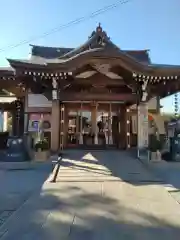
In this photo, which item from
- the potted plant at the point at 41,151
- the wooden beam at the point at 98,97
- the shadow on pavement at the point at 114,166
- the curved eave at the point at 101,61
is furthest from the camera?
the wooden beam at the point at 98,97

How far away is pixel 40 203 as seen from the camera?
6.08 meters

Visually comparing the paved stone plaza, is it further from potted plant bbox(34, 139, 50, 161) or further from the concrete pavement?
potted plant bbox(34, 139, 50, 161)

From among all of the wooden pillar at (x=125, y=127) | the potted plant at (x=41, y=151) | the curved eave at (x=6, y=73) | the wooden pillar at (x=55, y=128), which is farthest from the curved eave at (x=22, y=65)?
the wooden pillar at (x=125, y=127)

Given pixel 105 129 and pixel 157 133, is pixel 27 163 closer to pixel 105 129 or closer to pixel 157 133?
pixel 105 129

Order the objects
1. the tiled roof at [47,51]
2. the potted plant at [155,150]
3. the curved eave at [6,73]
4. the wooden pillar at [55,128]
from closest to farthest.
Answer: the potted plant at [155,150]
the curved eave at [6,73]
the wooden pillar at [55,128]
the tiled roof at [47,51]

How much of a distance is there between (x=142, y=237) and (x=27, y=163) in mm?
8383

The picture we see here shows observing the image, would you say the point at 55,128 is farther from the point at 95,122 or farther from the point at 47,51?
the point at 47,51

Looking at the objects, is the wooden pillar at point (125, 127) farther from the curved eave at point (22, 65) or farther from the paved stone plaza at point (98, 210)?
the paved stone plaza at point (98, 210)

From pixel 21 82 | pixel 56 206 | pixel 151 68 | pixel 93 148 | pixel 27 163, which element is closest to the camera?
pixel 56 206

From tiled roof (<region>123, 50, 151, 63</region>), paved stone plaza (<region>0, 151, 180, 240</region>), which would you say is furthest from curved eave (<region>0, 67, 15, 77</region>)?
tiled roof (<region>123, 50, 151, 63</region>)

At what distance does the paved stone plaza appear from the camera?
442 centimetres

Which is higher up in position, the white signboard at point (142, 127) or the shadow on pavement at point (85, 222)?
the white signboard at point (142, 127)

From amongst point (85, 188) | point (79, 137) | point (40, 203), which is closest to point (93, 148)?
point (79, 137)

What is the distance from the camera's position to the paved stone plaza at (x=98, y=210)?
4418 millimetres
